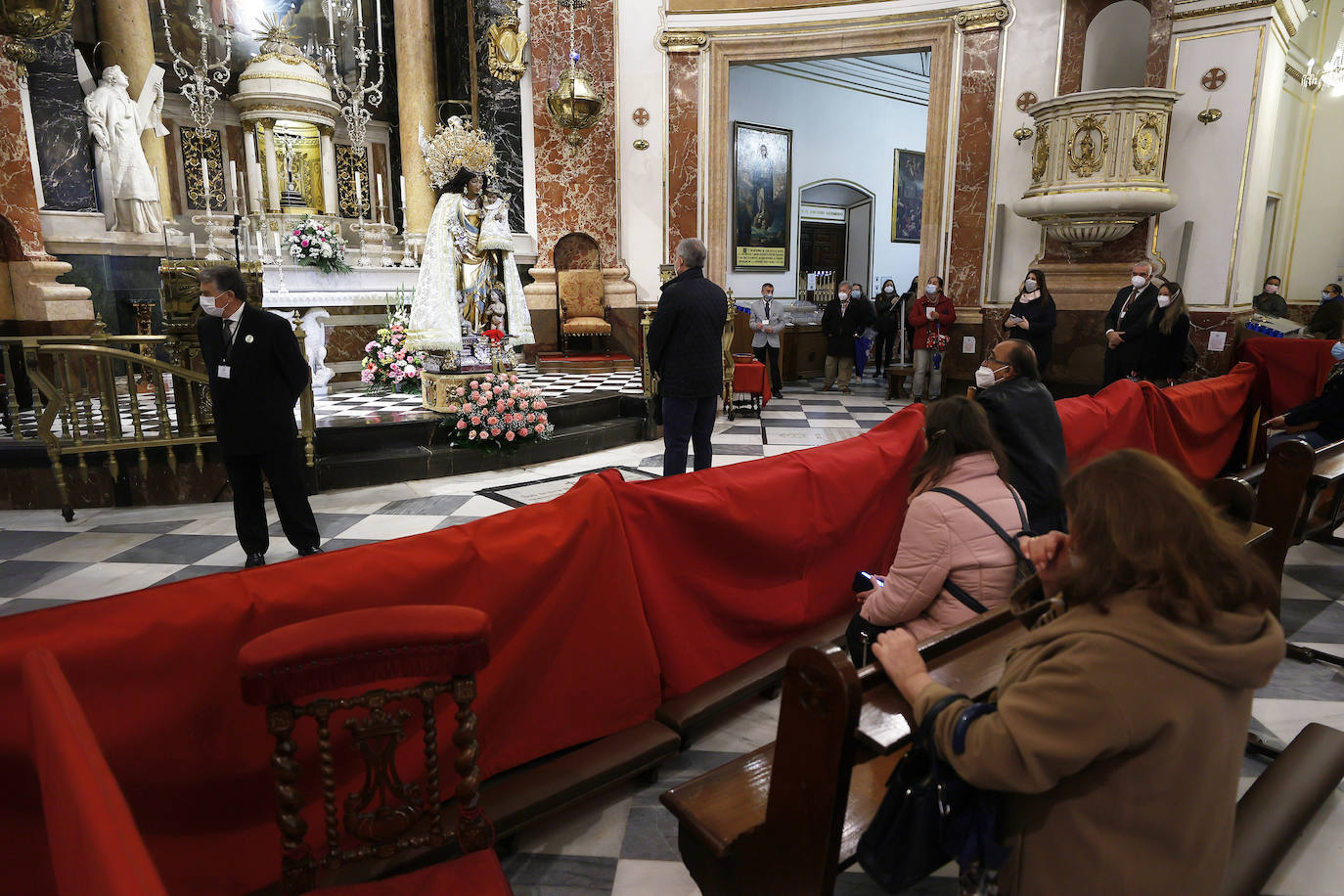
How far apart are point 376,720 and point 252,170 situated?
12.3 metres

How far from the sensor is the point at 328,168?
11.7 metres

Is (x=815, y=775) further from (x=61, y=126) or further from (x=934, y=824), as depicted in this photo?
(x=61, y=126)

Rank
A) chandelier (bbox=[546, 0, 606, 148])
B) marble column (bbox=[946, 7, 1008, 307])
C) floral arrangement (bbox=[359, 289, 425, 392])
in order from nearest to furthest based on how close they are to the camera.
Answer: floral arrangement (bbox=[359, 289, 425, 392]) → marble column (bbox=[946, 7, 1008, 307]) → chandelier (bbox=[546, 0, 606, 148])

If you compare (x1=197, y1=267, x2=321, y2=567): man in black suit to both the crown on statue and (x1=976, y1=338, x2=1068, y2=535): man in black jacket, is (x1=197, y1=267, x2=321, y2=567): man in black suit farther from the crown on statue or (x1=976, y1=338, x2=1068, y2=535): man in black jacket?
the crown on statue

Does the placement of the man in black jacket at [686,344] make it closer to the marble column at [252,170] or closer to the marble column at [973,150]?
the marble column at [973,150]

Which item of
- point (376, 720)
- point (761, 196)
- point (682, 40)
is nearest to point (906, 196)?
point (761, 196)

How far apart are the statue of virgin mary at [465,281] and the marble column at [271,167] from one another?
5.71 metres

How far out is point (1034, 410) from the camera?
3.14m

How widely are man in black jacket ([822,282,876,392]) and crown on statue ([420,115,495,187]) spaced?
5.11 metres

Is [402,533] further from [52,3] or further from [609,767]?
[52,3]

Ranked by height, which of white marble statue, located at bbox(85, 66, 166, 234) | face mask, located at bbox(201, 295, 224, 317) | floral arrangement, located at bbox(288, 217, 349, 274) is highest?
white marble statue, located at bbox(85, 66, 166, 234)

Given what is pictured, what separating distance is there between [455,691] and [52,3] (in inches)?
258

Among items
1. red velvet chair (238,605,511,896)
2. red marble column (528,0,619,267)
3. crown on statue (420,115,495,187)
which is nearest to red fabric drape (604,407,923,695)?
red velvet chair (238,605,511,896)

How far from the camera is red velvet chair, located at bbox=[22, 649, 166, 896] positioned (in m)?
0.67
